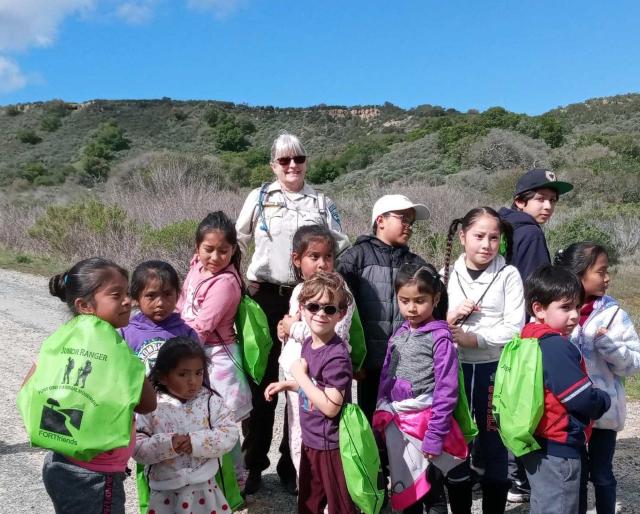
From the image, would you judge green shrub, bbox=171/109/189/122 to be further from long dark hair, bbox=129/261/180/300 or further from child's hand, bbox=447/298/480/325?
child's hand, bbox=447/298/480/325

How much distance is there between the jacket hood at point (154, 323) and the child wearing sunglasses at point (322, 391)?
58 centimetres

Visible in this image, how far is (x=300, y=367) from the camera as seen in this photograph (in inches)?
114

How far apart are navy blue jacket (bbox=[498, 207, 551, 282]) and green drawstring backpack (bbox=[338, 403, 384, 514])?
1.47 metres

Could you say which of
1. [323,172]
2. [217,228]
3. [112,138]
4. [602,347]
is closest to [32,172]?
[112,138]

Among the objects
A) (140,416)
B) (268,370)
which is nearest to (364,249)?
(268,370)

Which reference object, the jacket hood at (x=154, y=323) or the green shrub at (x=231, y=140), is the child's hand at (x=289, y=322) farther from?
the green shrub at (x=231, y=140)

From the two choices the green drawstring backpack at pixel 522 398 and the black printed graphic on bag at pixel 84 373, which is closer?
the black printed graphic on bag at pixel 84 373

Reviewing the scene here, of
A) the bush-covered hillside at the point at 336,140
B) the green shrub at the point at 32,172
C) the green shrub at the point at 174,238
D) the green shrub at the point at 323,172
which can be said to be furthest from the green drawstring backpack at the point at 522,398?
the green shrub at the point at 32,172

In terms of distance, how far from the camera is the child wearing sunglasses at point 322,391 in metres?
2.81

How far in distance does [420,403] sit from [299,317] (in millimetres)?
781

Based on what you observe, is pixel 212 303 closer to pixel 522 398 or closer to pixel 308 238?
pixel 308 238

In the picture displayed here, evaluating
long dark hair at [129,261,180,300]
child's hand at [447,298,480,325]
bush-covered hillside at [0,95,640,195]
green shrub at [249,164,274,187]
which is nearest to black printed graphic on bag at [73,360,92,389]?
long dark hair at [129,261,180,300]

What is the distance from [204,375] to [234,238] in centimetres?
86

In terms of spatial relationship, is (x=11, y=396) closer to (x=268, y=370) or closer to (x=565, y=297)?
(x=268, y=370)
